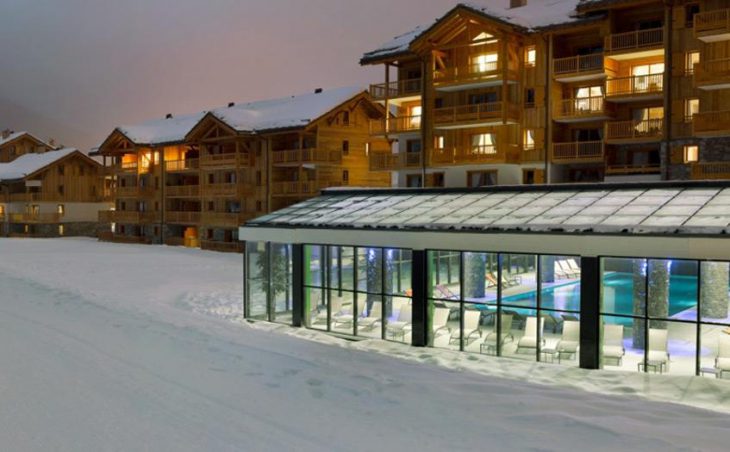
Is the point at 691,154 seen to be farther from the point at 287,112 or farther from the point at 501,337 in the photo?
the point at 287,112

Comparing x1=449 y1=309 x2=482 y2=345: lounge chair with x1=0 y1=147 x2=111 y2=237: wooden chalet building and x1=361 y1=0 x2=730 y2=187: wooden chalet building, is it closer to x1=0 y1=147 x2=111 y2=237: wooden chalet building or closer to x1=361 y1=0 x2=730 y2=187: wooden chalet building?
x1=361 y1=0 x2=730 y2=187: wooden chalet building

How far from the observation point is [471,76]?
3778 cm

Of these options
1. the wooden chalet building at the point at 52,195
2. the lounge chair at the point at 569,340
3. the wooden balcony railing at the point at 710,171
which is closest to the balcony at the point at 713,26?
the wooden balcony railing at the point at 710,171

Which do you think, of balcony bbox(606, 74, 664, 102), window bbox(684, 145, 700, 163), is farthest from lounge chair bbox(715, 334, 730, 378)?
balcony bbox(606, 74, 664, 102)

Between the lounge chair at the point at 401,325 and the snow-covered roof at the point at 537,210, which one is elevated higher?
the snow-covered roof at the point at 537,210

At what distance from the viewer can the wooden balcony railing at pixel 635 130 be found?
3388cm

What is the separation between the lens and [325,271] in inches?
865

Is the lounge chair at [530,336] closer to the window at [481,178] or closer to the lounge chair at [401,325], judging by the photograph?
the lounge chair at [401,325]

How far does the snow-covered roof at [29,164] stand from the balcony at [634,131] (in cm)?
5605

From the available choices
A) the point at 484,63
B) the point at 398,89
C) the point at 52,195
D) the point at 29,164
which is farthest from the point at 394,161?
the point at 29,164

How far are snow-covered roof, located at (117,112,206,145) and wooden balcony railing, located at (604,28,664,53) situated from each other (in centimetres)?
3423

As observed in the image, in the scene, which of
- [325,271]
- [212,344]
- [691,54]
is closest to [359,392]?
[212,344]

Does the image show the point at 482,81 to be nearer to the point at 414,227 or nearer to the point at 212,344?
the point at 414,227

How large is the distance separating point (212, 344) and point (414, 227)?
680 centimetres
